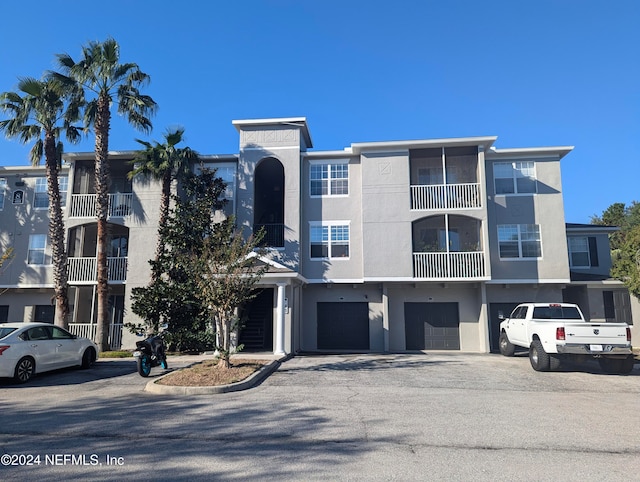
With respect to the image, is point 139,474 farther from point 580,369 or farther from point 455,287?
point 455,287

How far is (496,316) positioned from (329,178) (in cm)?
979

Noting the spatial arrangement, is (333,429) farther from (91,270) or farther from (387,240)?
(91,270)

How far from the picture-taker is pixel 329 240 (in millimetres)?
20125

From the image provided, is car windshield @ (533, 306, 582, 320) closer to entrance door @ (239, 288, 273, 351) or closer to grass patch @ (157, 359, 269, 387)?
grass patch @ (157, 359, 269, 387)

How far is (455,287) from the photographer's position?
66.0 ft

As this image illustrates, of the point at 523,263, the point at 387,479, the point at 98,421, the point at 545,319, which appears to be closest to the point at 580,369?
the point at 545,319

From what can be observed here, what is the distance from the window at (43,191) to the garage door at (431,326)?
56.8 ft

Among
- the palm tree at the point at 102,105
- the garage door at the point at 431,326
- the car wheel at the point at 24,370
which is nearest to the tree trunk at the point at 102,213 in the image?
the palm tree at the point at 102,105

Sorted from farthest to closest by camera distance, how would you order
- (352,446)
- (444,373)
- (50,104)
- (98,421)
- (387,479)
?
(50,104), (444,373), (98,421), (352,446), (387,479)

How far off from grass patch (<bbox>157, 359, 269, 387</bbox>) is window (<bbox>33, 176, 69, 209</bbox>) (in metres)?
14.6

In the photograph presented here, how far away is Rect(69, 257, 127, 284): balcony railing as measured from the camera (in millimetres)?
20406

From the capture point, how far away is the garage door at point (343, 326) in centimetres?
2011

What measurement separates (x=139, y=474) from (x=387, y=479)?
277cm

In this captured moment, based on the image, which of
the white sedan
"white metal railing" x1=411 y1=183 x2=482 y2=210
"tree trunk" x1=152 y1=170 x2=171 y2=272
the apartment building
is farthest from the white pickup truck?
"tree trunk" x1=152 y1=170 x2=171 y2=272
